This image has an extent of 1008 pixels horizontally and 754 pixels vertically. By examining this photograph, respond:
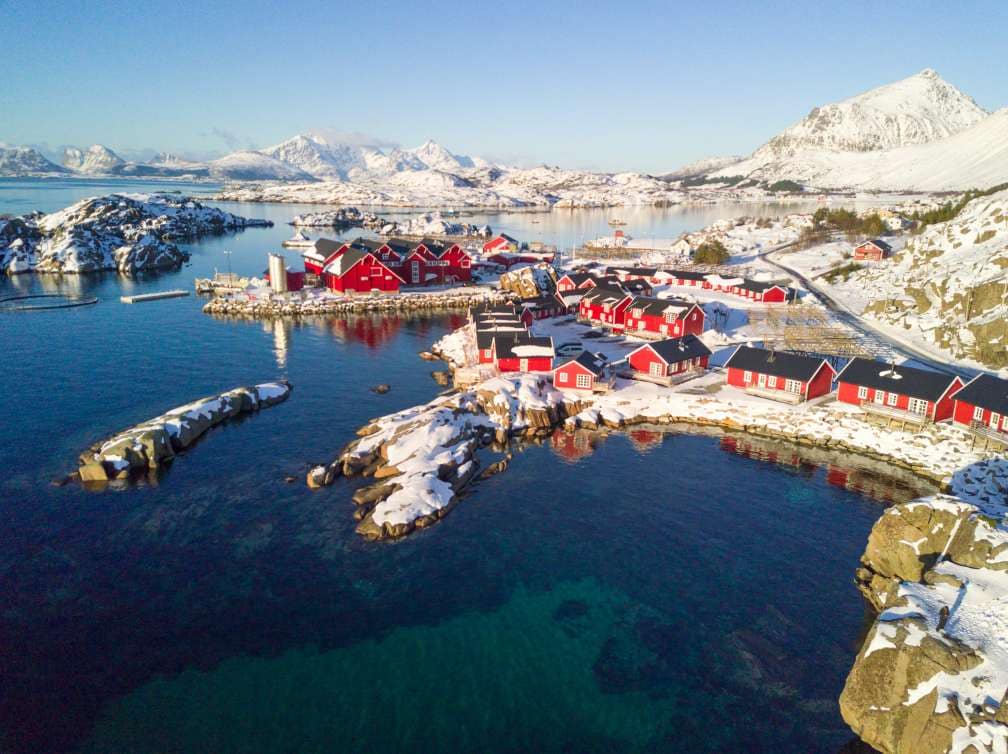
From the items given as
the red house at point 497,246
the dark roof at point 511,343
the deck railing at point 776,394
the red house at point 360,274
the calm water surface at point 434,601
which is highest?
the red house at point 497,246

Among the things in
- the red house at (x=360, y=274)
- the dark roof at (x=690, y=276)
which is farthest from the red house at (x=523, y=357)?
the dark roof at (x=690, y=276)

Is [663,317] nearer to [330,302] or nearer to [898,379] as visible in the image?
[898,379]

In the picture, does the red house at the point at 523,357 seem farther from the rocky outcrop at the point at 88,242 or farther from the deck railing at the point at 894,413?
the rocky outcrop at the point at 88,242

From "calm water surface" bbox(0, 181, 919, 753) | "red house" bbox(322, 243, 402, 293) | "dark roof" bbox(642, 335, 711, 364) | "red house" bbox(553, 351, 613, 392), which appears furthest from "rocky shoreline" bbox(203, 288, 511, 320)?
"red house" bbox(553, 351, 613, 392)

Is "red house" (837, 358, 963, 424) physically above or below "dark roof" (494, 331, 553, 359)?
below

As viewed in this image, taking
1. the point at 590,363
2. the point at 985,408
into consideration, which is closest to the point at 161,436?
the point at 590,363

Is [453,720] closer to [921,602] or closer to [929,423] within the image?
[921,602]

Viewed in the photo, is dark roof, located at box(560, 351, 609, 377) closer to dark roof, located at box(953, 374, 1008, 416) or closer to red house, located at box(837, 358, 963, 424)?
red house, located at box(837, 358, 963, 424)
